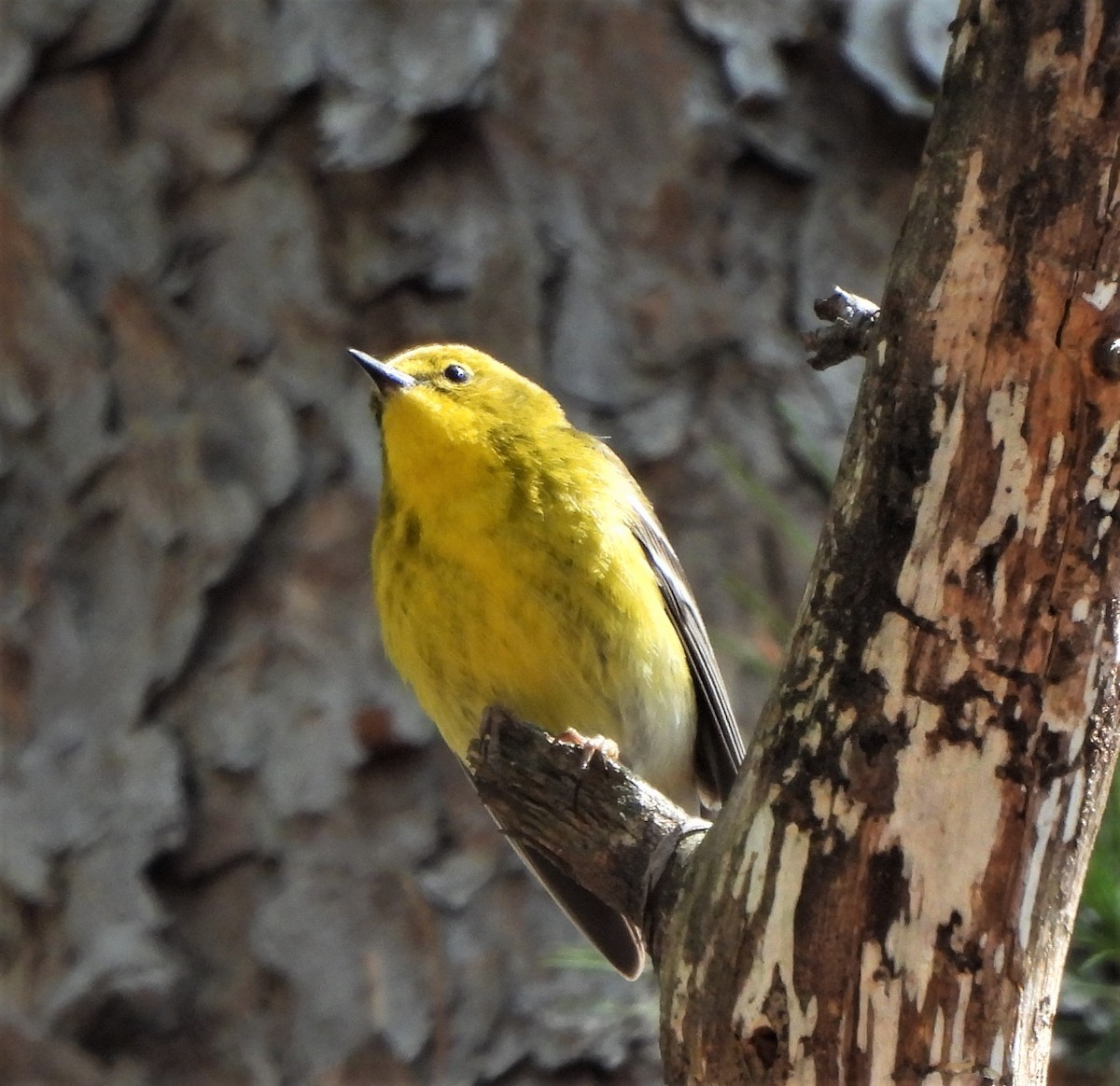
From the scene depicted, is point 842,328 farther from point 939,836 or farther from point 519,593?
point 519,593

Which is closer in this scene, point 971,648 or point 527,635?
point 971,648

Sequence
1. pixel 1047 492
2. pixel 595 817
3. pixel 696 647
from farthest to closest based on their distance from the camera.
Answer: pixel 696 647, pixel 595 817, pixel 1047 492

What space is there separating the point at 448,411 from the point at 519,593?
Answer: 414mm

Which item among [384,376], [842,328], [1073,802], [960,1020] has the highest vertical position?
[842,328]

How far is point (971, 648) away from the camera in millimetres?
1925

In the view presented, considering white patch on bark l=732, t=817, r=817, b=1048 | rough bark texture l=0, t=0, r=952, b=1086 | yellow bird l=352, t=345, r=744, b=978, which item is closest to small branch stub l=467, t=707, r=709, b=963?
white patch on bark l=732, t=817, r=817, b=1048

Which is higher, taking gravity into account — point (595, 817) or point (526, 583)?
point (526, 583)

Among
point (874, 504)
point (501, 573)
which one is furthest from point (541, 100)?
point (874, 504)

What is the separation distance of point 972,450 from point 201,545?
2.10 metres

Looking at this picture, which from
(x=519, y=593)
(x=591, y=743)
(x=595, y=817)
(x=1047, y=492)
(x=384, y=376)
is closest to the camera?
(x=1047, y=492)

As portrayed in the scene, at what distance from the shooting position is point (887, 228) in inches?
156

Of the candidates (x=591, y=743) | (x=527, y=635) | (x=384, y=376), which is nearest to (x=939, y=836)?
(x=591, y=743)

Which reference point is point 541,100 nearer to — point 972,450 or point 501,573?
point 501,573

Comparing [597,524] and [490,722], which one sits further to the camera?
[597,524]
